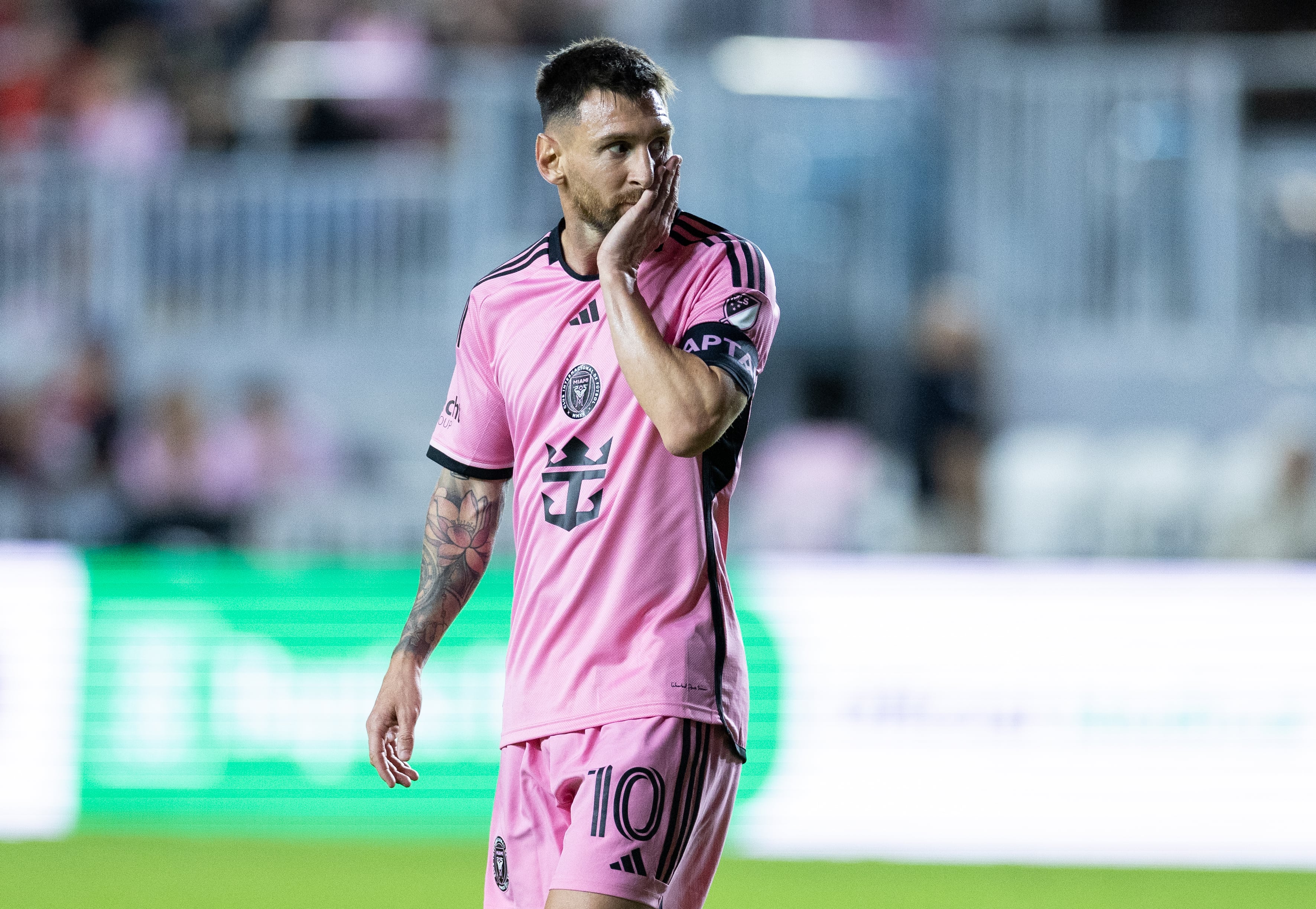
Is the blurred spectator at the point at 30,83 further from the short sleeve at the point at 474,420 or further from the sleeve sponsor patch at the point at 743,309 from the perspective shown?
the sleeve sponsor patch at the point at 743,309

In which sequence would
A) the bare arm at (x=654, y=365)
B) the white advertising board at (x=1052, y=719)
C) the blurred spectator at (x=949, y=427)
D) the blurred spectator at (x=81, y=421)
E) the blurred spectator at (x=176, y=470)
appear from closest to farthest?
the bare arm at (x=654, y=365) → the white advertising board at (x=1052, y=719) → the blurred spectator at (x=176, y=470) → the blurred spectator at (x=949, y=427) → the blurred spectator at (x=81, y=421)

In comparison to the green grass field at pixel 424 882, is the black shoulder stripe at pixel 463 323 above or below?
above

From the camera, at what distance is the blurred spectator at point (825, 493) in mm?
8742

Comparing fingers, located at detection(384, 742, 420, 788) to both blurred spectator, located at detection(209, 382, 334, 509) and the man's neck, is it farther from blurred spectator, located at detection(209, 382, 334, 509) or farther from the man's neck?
blurred spectator, located at detection(209, 382, 334, 509)

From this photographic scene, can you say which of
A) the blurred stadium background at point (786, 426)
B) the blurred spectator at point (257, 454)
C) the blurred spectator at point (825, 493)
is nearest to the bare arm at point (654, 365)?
the blurred stadium background at point (786, 426)

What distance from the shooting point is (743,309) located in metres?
2.81

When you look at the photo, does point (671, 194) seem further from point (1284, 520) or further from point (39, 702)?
point (1284, 520)

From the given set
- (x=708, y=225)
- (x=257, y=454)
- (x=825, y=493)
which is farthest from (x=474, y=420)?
(x=257, y=454)

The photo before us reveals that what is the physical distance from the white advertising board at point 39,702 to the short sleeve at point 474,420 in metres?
4.34

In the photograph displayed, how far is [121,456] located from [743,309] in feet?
22.8

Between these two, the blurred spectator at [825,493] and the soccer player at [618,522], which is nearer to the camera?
the soccer player at [618,522]

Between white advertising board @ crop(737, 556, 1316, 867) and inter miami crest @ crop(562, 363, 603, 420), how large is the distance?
13.5 feet

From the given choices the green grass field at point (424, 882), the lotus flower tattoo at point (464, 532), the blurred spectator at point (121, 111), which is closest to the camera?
the lotus flower tattoo at point (464, 532)

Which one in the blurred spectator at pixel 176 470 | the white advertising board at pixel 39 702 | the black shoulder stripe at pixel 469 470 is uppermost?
the black shoulder stripe at pixel 469 470
